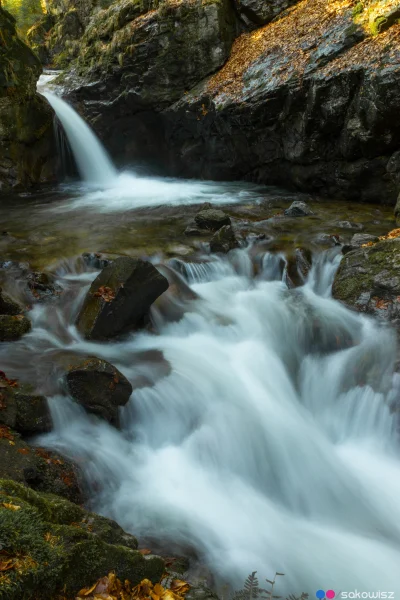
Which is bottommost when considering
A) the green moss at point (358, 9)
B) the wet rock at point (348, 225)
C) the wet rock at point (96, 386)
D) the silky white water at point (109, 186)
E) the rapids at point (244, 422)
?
the rapids at point (244, 422)

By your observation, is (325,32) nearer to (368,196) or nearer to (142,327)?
(368,196)

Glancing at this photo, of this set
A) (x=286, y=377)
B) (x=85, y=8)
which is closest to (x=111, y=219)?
(x=286, y=377)

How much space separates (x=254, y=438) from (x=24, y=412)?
256 centimetres

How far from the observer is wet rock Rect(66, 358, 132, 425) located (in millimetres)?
4281

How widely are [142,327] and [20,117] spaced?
11286 mm

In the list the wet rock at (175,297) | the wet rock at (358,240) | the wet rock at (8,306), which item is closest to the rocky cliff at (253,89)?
the wet rock at (358,240)

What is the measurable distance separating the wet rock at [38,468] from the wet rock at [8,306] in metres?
2.84

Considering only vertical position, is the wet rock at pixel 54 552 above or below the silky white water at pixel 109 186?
below

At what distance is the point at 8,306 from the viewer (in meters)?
6.00

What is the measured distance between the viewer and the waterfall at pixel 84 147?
15.9m

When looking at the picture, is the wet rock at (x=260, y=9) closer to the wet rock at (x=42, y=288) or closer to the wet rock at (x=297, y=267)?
the wet rock at (x=297, y=267)

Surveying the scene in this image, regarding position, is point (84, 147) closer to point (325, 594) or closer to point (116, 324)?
point (116, 324)

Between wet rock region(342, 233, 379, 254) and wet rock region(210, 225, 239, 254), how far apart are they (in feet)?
7.34

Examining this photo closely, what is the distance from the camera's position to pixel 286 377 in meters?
5.91
